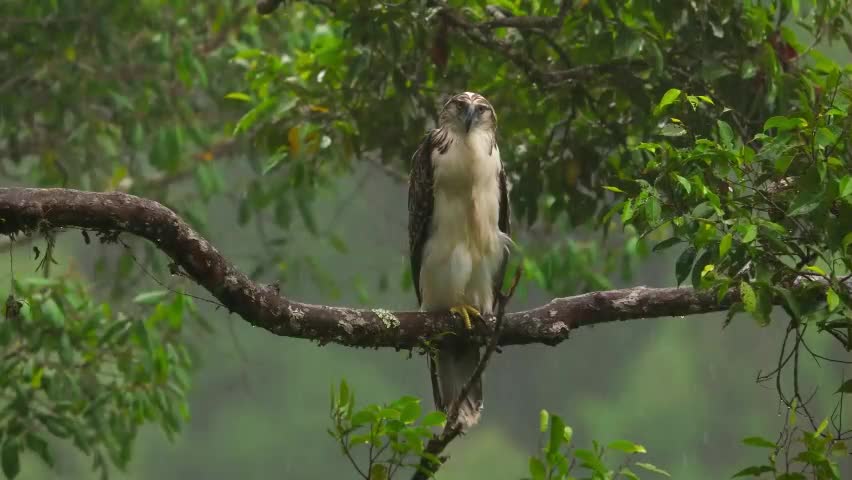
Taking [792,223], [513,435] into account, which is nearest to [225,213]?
[513,435]

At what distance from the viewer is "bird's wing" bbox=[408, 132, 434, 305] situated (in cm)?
356

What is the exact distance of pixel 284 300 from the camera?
2.53m

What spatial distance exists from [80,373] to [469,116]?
81.5 inches

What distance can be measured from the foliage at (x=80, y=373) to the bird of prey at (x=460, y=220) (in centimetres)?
95

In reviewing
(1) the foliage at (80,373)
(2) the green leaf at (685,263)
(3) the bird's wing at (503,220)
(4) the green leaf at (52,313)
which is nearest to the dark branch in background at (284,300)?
(2) the green leaf at (685,263)

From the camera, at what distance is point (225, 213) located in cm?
1520

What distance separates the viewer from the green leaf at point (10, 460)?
3873 millimetres

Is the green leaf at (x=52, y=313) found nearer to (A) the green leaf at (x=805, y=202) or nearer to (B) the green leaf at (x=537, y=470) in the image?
(B) the green leaf at (x=537, y=470)

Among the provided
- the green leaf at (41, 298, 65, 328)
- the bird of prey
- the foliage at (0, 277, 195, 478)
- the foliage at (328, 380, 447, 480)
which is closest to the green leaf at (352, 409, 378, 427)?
the foliage at (328, 380, 447, 480)

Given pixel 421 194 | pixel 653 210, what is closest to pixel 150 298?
pixel 421 194

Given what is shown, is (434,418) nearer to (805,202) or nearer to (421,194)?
(805,202)

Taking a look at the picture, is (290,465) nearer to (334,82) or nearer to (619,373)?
(619,373)

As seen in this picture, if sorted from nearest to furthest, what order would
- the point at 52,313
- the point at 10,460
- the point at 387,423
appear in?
1. the point at 387,423
2. the point at 10,460
3. the point at 52,313

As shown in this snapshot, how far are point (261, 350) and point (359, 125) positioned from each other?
11460 millimetres
